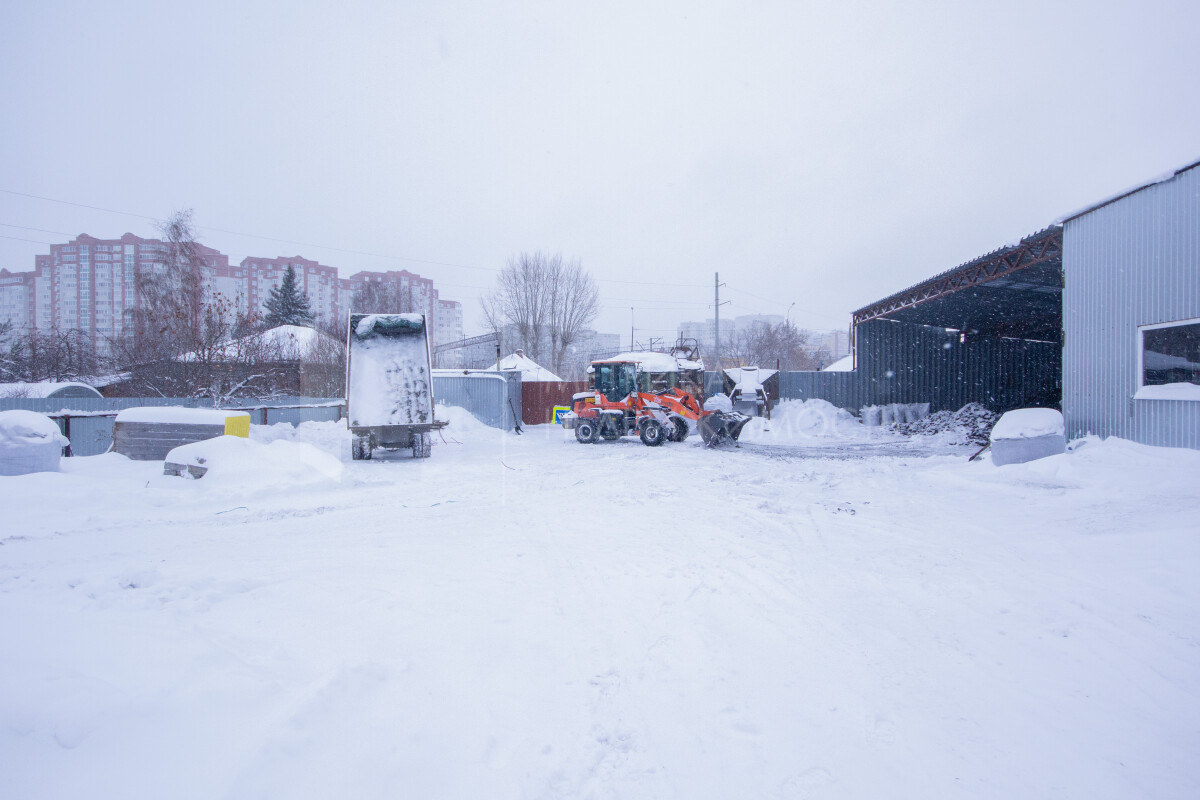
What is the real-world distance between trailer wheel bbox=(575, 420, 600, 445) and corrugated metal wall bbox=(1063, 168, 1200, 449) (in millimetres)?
11501

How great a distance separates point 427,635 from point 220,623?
1328mm

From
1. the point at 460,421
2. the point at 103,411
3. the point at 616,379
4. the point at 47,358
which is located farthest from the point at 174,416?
the point at 47,358

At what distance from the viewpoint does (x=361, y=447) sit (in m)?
13.8

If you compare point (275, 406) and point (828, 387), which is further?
point (828, 387)

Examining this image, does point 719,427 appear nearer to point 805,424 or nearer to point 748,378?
point 805,424

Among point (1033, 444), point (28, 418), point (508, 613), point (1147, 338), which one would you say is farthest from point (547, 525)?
point (1147, 338)

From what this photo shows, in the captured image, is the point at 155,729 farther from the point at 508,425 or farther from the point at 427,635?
the point at 508,425

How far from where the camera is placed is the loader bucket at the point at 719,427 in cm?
1597

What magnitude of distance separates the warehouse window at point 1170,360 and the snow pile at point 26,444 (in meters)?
17.1

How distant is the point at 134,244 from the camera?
52844 millimetres

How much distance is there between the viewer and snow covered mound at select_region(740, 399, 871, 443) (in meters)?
20.4

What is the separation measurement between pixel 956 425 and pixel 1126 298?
1214cm

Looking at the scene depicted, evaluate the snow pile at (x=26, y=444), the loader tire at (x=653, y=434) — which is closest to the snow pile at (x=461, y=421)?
the loader tire at (x=653, y=434)

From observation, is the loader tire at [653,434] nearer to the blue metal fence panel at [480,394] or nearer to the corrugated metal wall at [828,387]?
the blue metal fence panel at [480,394]
